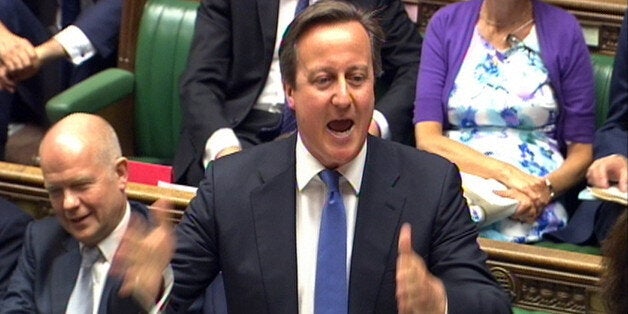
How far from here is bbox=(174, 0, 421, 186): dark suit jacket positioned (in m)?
2.83

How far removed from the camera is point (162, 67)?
313 cm

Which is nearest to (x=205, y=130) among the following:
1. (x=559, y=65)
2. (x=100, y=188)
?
(x=100, y=188)

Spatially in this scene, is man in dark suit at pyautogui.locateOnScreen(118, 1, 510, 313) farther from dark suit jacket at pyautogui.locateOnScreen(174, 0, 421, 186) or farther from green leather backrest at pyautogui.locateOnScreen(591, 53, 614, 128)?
green leather backrest at pyautogui.locateOnScreen(591, 53, 614, 128)

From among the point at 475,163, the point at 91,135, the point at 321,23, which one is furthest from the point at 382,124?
the point at 321,23

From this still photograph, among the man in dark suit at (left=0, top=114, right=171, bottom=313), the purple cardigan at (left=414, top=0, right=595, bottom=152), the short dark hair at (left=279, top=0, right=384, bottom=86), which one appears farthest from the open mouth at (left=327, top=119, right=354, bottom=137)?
the purple cardigan at (left=414, top=0, right=595, bottom=152)

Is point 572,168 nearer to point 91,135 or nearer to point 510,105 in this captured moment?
point 510,105

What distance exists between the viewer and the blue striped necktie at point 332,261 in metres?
1.88

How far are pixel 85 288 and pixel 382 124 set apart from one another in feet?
2.82

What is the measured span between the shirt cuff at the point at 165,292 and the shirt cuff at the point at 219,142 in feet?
3.16

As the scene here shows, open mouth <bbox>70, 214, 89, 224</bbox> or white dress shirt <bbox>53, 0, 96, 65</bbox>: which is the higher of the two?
open mouth <bbox>70, 214, 89, 224</bbox>

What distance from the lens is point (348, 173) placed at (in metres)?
1.92

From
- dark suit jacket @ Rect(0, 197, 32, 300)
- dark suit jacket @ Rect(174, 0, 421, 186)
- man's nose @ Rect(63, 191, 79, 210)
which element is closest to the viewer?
man's nose @ Rect(63, 191, 79, 210)

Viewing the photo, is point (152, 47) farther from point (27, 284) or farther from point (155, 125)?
point (27, 284)

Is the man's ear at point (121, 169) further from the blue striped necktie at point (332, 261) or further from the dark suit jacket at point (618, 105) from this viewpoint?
the dark suit jacket at point (618, 105)
